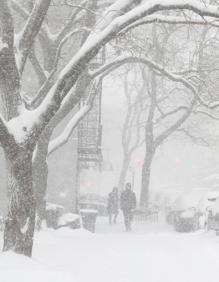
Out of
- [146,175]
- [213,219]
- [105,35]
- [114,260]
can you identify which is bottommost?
[114,260]

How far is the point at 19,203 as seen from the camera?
941 cm

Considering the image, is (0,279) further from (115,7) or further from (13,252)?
(115,7)

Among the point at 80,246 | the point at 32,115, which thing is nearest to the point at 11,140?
the point at 32,115

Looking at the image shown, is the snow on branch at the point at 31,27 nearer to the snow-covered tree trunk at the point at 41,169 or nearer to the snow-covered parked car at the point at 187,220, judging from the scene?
the snow-covered tree trunk at the point at 41,169

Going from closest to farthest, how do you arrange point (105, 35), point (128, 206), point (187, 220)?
point (105, 35) < point (128, 206) < point (187, 220)

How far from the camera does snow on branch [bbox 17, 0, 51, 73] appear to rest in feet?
31.5

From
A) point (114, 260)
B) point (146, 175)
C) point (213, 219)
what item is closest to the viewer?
point (114, 260)

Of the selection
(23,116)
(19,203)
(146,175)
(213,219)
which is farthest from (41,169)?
(146,175)

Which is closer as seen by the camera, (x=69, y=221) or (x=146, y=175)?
(x=69, y=221)

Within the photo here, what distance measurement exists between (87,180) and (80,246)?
51900 mm

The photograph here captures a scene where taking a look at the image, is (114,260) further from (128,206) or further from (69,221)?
(128,206)

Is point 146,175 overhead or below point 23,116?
overhead

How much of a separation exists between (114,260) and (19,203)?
278 centimetres

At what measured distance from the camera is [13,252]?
9172mm
